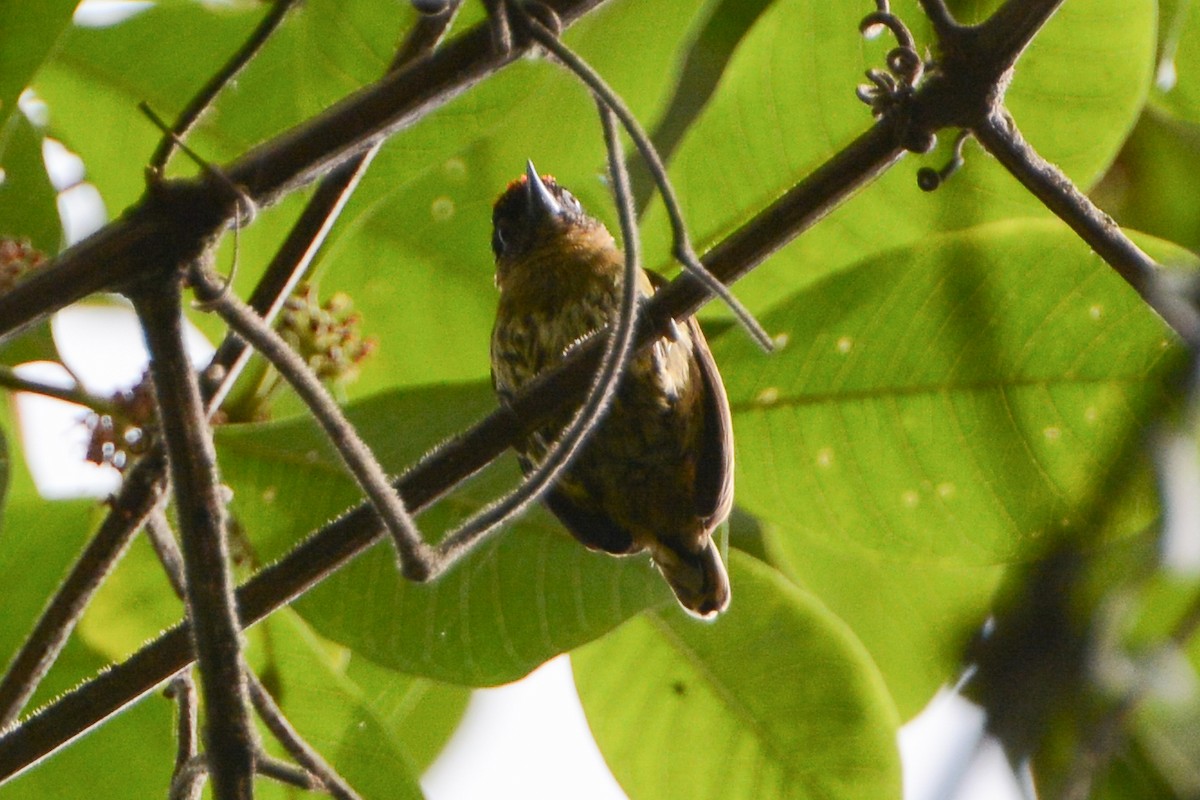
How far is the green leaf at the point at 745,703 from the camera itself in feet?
7.09

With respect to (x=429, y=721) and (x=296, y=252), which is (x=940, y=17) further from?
(x=429, y=721)

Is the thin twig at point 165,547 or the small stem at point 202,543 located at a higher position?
the thin twig at point 165,547

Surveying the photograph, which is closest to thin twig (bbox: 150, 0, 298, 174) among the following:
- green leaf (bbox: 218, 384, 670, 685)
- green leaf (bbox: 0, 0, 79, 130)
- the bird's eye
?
green leaf (bbox: 0, 0, 79, 130)

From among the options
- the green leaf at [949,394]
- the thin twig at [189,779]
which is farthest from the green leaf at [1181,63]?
the thin twig at [189,779]

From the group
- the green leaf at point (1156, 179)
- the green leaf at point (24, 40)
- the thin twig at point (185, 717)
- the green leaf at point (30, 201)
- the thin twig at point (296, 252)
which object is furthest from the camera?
the green leaf at point (30, 201)

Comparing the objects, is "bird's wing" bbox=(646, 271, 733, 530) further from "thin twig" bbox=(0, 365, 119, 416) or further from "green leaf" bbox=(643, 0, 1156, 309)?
"thin twig" bbox=(0, 365, 119, 416)

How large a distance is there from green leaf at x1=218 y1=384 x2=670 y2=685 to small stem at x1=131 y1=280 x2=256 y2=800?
0.89 meters

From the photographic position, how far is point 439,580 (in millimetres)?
2084

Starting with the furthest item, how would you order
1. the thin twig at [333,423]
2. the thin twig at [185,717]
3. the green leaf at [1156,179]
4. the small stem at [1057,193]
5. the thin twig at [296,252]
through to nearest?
the green leaf at [1156,179] → the thin twig at [296,252] → the thin twig at [185,717] → the small stem at [1057,193] → the thin twig at [333,423]

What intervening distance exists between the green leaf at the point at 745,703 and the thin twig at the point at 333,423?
3.92ft

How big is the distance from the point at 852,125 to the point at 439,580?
817mm

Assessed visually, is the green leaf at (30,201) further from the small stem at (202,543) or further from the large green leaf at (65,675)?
the small stem at (202,543)

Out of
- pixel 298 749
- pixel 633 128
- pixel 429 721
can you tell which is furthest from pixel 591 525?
pixel 633 128

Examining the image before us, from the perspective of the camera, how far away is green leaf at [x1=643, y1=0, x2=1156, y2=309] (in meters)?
2.03
